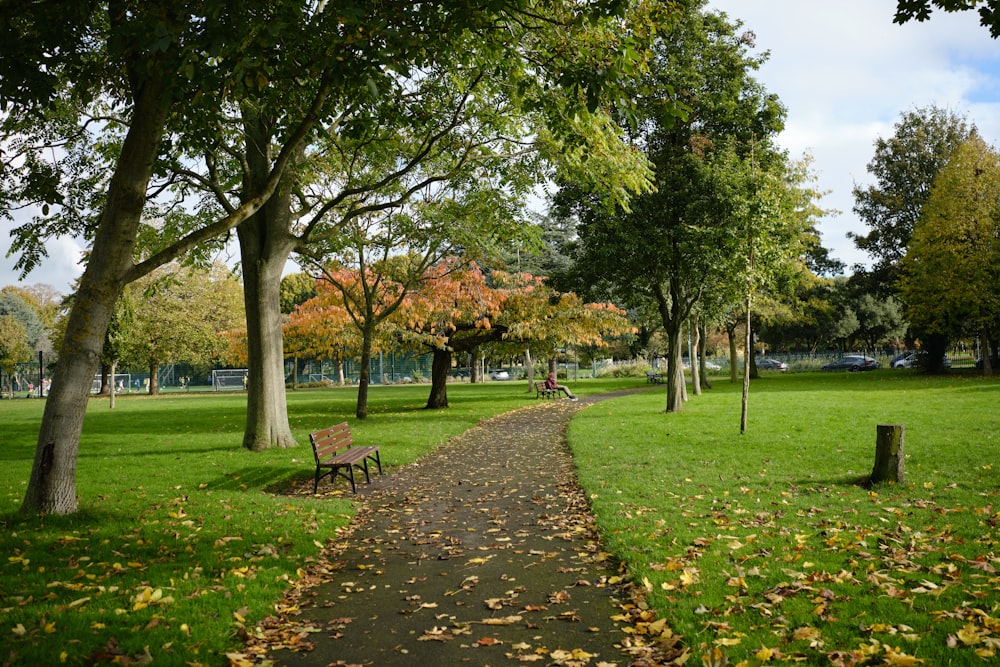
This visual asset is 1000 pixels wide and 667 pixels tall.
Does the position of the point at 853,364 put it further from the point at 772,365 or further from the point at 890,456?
the point at 890,456

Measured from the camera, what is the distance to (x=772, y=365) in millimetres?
58875

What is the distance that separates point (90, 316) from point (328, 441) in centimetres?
406

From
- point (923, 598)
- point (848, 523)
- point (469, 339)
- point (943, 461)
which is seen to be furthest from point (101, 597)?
point (469, 339)

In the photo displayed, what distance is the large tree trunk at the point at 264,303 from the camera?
13.0m

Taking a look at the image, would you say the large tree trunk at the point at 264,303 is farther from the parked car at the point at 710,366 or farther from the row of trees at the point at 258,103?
the parked car at the point at 710,366

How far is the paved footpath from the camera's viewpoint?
13.9 ft

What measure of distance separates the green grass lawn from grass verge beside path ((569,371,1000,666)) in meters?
0.02

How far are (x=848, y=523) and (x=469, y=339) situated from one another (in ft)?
57.3

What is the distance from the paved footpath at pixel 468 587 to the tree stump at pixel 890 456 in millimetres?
4043

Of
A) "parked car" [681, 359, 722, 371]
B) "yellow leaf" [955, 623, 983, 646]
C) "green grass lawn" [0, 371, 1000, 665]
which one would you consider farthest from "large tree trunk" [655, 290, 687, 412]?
"parked car" [681, 359, 722, 371]

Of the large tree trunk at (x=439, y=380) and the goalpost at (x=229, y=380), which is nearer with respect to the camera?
the large tree trunk at (x=439, y=380)

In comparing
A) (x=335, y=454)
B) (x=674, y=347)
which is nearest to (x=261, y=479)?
(x=335, y=454)

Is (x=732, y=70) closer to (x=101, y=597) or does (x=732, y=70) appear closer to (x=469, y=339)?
(x=469, y=339)

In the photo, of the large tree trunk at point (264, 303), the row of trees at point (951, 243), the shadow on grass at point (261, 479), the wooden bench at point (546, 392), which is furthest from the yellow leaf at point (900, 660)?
the row of trees at point (951, 243)
